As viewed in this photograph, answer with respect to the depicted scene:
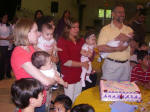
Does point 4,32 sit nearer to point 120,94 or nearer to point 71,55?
point 71,55

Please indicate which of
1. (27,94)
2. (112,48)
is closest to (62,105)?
(27,94)

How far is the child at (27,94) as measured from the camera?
5.42ft

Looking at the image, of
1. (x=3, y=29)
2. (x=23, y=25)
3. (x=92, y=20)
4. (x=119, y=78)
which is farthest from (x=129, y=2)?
(x=23, y=25)

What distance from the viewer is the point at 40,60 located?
6.35ft

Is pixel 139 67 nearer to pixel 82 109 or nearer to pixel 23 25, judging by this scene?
pixel 82 109

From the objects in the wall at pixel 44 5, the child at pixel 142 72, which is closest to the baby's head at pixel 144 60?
the child at pixel 142 72

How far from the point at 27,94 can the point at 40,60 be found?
0.37m

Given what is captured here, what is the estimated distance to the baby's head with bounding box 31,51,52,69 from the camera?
1922 millimetres

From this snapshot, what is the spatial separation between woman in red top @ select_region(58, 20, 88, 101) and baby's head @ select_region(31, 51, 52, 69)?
844 mm

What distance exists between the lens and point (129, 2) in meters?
20.5

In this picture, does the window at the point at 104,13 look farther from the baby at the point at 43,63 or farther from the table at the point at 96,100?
the baby at the point at 43,63

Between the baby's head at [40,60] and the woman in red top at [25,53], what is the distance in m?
0.05

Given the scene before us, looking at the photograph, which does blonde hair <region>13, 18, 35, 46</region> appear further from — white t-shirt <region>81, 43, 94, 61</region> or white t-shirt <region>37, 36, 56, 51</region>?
white t-shirt <region>81, 43, 94, 61</region>

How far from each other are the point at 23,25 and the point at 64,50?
1016 millimetres
